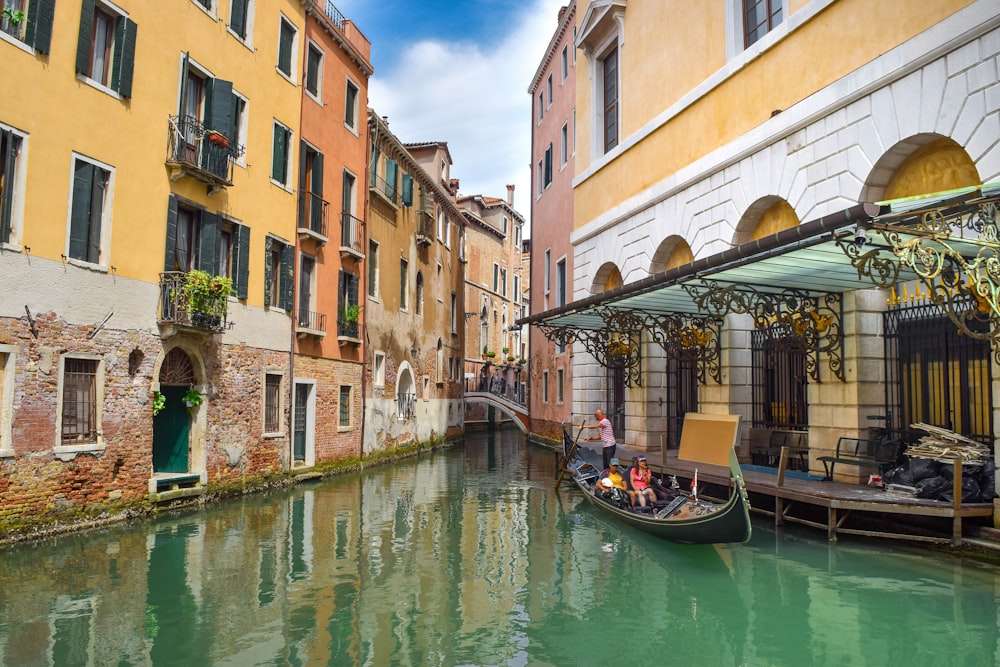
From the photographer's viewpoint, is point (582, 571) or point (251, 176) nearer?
point (582, 571)

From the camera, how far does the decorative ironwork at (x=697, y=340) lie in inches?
574

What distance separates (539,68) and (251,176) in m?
18.2

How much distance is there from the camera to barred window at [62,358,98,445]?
10.7 metres

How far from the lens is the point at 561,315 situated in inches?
618

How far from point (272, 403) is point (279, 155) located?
16.9 ft

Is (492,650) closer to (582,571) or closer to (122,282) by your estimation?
(582,571)

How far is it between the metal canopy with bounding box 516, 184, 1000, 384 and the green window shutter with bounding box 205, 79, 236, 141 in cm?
708

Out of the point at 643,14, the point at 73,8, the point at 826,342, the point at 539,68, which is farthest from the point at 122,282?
the point at 539,68

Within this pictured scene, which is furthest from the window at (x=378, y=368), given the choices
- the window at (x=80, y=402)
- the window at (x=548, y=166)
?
the window at (x=80, y=402)

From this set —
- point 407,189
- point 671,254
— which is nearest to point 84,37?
point 671,254

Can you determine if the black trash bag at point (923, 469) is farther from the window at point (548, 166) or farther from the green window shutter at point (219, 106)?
the window at point (548, 166)

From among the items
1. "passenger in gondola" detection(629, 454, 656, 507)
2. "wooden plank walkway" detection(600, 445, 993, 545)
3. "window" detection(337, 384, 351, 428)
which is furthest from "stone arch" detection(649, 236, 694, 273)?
"window" detection(337, 384, 351, 428)

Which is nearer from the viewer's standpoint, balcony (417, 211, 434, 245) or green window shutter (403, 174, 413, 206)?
green window shutter (403, 174, 413, 206)

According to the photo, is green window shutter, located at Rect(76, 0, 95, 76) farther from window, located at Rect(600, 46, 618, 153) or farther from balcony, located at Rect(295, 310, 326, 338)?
window, located at Rect(600, 46, 618, 153)
